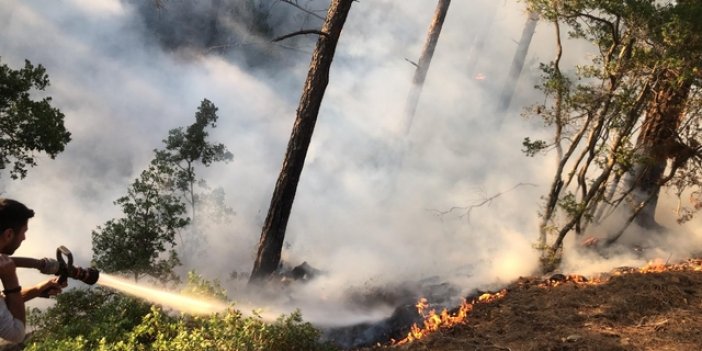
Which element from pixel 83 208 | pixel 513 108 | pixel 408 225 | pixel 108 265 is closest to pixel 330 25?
pixel 108 265

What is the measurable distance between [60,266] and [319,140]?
1584cm

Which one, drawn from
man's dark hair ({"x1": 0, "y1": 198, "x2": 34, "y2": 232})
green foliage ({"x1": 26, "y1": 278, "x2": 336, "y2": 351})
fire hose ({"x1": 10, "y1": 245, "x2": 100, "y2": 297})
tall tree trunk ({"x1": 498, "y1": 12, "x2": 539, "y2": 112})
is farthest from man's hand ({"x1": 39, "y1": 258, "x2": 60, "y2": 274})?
tall tree trunk ({"x1": 498, "y1": 12, "x2": 539, "y2": 112})

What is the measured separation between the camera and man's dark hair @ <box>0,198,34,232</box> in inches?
108

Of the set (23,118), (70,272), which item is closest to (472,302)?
(70,272)

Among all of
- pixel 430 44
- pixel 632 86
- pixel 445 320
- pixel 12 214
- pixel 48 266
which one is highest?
pixel 430 44

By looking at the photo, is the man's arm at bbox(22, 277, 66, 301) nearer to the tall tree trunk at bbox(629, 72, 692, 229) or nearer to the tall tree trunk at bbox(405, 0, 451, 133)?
the tall tree trunk at bbox(629, 72, 692, 229)

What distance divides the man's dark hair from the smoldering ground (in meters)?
4.95

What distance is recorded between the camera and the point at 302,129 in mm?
7359

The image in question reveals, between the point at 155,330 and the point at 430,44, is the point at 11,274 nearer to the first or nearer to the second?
the point at 155,330

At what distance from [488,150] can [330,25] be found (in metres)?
13.2

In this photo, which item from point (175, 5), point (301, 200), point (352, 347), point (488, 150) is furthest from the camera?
point (175, 5)

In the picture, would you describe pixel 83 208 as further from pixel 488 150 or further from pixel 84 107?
pixel 488 150

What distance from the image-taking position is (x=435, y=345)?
452 cm

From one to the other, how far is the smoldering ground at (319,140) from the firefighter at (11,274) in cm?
482
